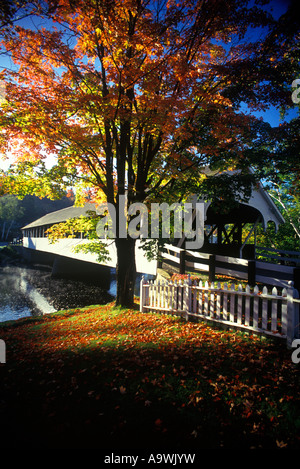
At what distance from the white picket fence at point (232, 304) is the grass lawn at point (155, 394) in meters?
0.40

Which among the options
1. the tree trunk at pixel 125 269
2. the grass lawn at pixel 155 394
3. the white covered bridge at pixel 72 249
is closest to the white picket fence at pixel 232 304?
the grass lawn at pixel 155 394

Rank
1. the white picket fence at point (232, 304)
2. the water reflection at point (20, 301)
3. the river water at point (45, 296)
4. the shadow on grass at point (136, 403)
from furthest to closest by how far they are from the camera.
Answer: the river water at point (45, 296)
the water reflection at point (20, 301)
the white picket fence at point (232, 304)
the shadow on grass at point (136, 403)

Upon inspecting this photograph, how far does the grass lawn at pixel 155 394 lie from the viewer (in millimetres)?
2744

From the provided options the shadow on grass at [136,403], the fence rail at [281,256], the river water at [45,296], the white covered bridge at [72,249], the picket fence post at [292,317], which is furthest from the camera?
the river water at [45,296]

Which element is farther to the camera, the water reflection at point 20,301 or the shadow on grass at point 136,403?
the water reflection at point 20,301

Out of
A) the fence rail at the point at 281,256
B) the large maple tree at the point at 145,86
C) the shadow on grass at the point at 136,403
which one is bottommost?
the shadow on grass at the point at 136,403

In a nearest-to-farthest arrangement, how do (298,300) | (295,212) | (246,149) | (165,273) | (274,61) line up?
(298,300) → (274,61) → (246,149) → (165,273) → (295,212)

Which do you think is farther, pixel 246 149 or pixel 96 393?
pixel 246 149

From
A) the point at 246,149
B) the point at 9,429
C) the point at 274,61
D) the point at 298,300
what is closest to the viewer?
the point at 9,429

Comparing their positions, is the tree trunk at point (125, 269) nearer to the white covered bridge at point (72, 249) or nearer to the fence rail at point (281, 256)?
the white covered bridge at point (72, 249)

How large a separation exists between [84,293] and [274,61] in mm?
20117
